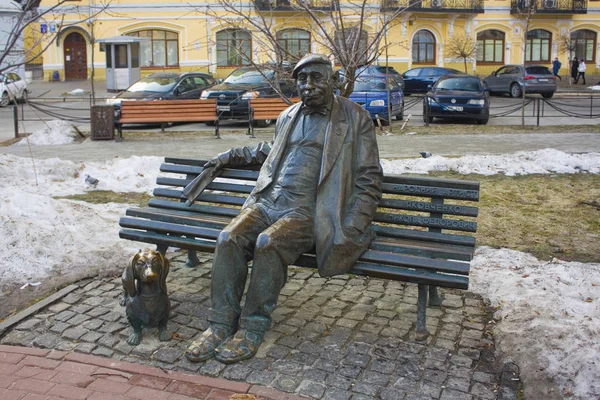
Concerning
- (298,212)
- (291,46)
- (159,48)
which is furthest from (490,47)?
(298,212)

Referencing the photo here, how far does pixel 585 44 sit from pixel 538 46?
2942 mm

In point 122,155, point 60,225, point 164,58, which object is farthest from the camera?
point 164,58

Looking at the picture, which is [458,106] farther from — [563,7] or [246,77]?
[563,7]

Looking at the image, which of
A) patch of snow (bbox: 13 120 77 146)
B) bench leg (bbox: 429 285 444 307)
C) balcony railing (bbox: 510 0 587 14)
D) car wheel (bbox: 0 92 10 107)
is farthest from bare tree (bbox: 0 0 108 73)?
balcony railing (bbox: 510 0 587 14)

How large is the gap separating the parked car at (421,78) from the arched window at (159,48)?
11841 millimetres

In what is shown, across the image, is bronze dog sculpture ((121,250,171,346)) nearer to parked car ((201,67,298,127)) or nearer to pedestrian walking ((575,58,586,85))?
parked car ((201,67,298,127))

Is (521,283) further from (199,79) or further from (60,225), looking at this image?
(199,79)

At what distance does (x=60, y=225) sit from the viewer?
6.90 metres

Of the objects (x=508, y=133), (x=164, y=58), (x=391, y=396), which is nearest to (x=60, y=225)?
(x=391, y=396)

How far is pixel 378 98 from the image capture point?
18188 mm

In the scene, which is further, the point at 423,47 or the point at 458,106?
the point at 423,47

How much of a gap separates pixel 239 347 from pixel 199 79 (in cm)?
1767

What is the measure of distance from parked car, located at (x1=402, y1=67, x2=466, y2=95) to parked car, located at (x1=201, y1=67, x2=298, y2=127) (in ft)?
41.1

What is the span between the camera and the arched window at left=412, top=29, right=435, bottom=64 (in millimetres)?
38941
